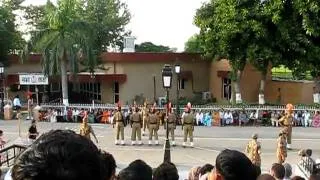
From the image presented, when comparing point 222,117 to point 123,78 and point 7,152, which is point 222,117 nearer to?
point 123,78

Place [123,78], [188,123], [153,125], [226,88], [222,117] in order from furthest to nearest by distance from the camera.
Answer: [226,88], [123,78], [222,117], [153,125], [188,123]

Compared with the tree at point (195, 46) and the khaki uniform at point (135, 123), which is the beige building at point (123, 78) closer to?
the tree at point (195, 46)

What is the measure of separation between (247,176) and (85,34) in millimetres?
34571

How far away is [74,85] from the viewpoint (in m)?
42.5

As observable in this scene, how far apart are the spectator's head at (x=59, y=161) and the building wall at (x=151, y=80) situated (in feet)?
132

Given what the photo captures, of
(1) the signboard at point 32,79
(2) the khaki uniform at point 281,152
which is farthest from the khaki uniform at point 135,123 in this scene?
(1) the signboard at point 32,79

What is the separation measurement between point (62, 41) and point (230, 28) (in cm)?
1020

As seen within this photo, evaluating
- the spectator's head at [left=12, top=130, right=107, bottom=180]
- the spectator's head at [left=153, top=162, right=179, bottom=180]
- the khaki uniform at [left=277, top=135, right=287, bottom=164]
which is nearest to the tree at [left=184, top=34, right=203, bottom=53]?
the khaki uniform at [left=277, top=135, right=287, bottom=164]

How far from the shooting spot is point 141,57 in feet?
140

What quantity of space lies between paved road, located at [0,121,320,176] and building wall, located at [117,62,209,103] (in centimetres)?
1017

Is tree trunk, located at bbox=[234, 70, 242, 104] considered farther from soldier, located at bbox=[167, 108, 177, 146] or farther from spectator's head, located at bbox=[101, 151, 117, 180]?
spectator's head, located at bbox=[101, 151, 117, 180]

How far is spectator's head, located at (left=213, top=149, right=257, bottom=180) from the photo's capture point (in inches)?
146

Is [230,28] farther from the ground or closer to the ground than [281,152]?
farther from the ground

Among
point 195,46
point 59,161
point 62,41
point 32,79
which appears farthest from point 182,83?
point 59,161
